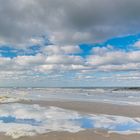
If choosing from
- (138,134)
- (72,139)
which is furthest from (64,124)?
(138,134)

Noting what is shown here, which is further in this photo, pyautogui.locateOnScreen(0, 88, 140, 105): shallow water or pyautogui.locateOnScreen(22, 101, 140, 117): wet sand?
pyautogui.locateOnScreen(0, 88, 140, 105): shallow water

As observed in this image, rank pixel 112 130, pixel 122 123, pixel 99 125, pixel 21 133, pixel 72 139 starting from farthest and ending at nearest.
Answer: pixel 122 123, pixel 99 125, pixel 112 130, pixel 21 133, pixel 72 139

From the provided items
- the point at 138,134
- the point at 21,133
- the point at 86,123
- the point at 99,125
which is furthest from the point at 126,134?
the point at 21,133

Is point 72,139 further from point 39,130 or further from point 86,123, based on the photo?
point 86,123

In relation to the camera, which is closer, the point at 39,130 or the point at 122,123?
the point at 39,130

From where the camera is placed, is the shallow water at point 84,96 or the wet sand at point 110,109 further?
the shallow water at point 84,96

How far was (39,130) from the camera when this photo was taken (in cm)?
1073

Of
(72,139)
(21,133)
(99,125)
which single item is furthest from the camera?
(99,125)

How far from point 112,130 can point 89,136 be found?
64.5 inches

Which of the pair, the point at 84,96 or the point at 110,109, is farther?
the point at 84,96

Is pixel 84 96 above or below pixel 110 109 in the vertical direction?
above

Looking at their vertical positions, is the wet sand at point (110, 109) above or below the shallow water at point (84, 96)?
below

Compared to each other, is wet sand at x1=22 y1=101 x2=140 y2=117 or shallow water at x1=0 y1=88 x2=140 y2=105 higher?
shallow water at x1=0 y1=88 x2=140 y2=105

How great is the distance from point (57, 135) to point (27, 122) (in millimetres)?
3646
